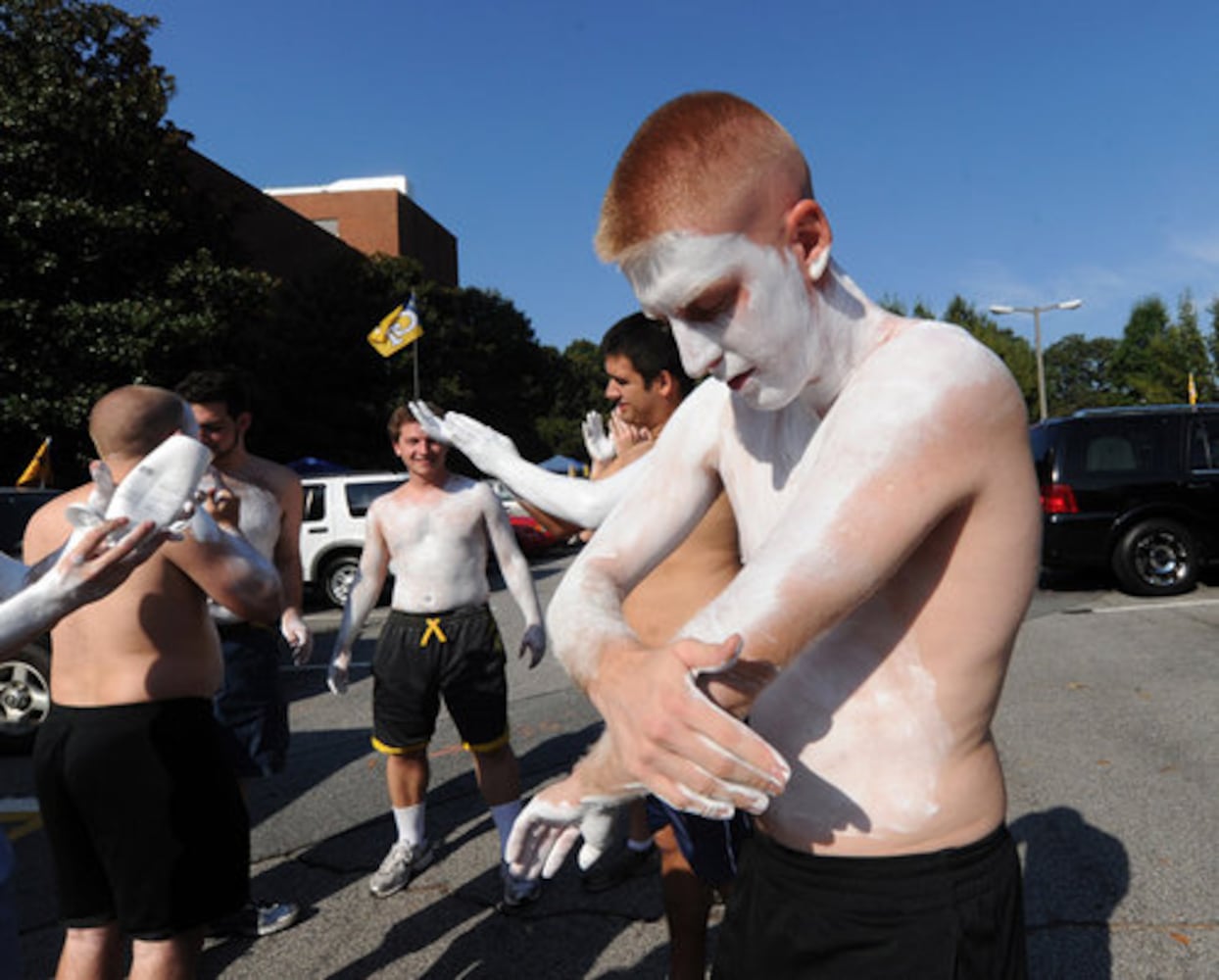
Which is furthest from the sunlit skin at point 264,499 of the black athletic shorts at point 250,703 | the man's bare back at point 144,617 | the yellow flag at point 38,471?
the yellow flag at point 38,471

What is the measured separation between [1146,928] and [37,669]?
6521mm

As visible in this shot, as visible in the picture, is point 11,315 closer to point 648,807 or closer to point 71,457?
point 71,457

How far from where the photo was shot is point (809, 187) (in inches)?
46.2

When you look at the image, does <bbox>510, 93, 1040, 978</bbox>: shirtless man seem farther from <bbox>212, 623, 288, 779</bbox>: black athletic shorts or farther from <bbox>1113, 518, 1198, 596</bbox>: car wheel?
<bbox>1113, 518, 1198, 596</bbox>: car wheel

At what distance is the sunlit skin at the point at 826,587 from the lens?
38.5 inches

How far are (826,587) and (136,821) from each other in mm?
2194

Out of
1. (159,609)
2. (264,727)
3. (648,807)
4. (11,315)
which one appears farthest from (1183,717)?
(11,315)

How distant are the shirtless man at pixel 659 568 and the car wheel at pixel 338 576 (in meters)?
10.1

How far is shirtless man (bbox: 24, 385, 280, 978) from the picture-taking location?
2408 mm

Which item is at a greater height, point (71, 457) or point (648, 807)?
point (71, 457)

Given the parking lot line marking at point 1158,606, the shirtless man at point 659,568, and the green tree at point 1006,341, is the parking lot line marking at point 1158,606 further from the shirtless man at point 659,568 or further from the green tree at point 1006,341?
the green tree at point 1006,341

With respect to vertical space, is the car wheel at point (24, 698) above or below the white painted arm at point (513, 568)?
below

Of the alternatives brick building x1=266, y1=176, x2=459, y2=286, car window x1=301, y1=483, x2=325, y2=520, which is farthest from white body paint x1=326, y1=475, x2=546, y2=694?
brick building x1=266, y1=176, x2=459, y2=286

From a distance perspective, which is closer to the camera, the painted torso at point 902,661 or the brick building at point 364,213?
the painted torso at point 902,661
